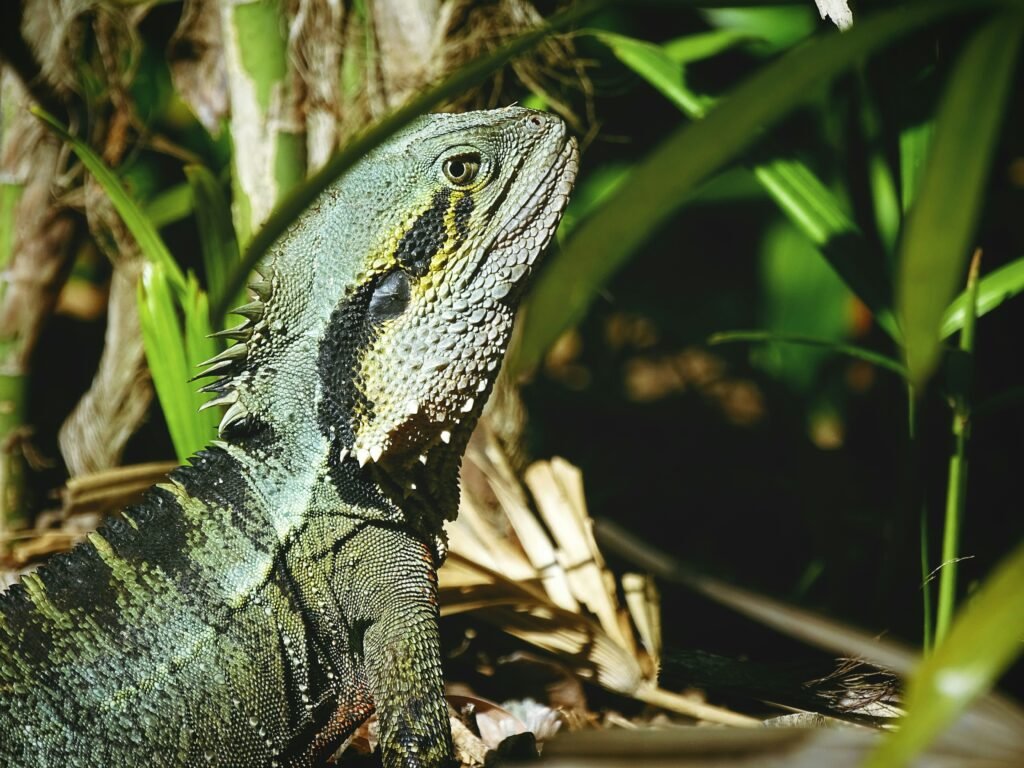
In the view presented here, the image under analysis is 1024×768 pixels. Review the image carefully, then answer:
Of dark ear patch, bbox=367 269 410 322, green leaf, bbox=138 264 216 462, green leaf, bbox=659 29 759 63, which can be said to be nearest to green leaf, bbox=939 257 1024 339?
green leaf, bbox=659 29 759 63

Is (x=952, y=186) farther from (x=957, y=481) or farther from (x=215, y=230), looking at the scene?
(x=215, y=230)

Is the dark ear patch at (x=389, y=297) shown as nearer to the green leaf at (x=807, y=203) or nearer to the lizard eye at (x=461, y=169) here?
the lizard eye at (x=461, y=169)

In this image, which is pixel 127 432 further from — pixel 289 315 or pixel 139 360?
pixel 289 315

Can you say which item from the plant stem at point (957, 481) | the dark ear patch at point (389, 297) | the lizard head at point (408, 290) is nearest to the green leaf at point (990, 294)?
the plant stem at point (957, 481)

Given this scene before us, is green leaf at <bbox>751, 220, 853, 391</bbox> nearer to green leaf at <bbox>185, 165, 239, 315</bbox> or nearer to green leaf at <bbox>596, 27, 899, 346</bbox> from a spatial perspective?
green leaf at <bbox>596, 27, 899, 346</bbox>

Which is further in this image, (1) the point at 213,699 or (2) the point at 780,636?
(2) the point at 780,636

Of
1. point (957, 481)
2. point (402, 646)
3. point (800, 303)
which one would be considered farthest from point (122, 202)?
point (800, 303)

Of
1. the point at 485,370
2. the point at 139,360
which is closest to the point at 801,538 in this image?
the point at 485,370
